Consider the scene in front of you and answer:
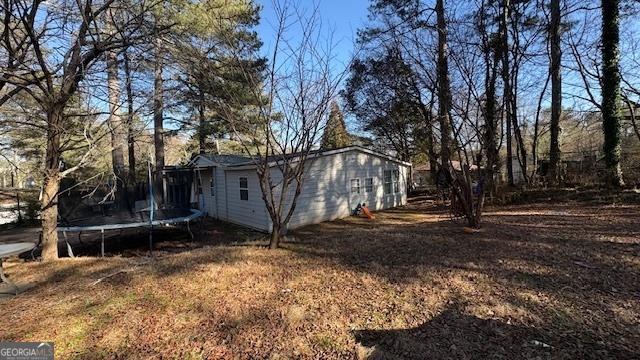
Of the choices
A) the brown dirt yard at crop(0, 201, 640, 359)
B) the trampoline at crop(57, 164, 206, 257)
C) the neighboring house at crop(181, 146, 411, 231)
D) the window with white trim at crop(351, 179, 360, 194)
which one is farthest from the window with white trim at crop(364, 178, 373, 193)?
the brown dirt yard at crop(0, 201, 640, 359)

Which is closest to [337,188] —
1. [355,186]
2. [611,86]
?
[355,186]

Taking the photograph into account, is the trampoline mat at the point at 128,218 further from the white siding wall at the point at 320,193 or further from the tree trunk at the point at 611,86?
the tree trunk at the point at 611,86

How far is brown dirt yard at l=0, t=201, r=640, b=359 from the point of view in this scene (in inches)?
109

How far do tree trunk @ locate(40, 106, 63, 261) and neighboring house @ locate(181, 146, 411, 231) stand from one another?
5541 mm

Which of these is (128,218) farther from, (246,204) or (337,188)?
(337,188)

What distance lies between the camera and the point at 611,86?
37.7 ft

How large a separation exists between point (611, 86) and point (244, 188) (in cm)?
1318

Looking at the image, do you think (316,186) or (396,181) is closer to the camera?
(316,186)

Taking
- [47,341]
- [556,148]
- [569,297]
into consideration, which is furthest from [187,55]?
[556,148]

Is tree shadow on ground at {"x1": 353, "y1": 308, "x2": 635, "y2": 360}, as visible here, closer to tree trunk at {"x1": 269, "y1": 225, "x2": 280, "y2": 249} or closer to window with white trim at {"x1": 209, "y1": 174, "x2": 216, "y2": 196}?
tree trunk at {"x1": 269, "y1": 225, "x2": 280, "y2": 249}

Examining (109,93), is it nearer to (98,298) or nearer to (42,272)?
(42,272)

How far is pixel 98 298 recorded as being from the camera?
3715mm

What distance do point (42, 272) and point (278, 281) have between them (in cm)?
372

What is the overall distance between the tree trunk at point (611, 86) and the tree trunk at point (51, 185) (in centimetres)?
1523
